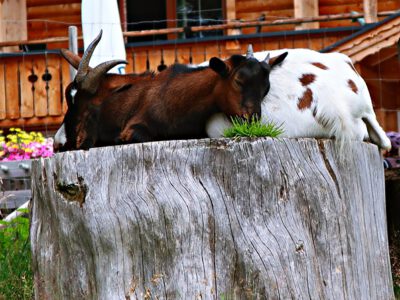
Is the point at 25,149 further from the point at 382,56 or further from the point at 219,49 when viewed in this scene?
the point at 382,56

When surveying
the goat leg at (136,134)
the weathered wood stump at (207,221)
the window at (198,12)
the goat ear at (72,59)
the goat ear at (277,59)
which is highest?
the window at (198,12)

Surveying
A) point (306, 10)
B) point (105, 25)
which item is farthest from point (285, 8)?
point (105, 25)

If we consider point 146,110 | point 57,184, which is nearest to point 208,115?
point 146,110

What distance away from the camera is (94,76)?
7.03 m

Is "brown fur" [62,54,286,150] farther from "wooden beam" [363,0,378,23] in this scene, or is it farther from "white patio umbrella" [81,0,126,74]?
"wooden beam" [363,0,378,23]

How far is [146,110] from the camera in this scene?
6.63m

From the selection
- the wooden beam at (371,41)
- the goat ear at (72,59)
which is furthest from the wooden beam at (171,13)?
the goat ear at (72,59)

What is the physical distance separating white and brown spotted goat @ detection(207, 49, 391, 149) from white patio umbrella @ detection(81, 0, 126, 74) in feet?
14.9

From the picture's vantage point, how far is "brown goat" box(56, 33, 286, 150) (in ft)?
19.8

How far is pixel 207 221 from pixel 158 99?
2.00 m

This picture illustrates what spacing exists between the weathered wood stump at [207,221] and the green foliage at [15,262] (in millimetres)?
1392

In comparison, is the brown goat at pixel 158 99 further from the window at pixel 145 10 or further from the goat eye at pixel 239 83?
the window at pixel 145 10

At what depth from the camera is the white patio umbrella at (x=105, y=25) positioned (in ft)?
36.1

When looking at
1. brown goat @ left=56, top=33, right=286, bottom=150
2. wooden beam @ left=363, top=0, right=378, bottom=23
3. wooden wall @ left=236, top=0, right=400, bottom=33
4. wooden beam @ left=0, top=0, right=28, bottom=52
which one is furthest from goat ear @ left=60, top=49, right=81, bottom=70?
wooden wall @ left=236, top=0, right=400, bottom=33
